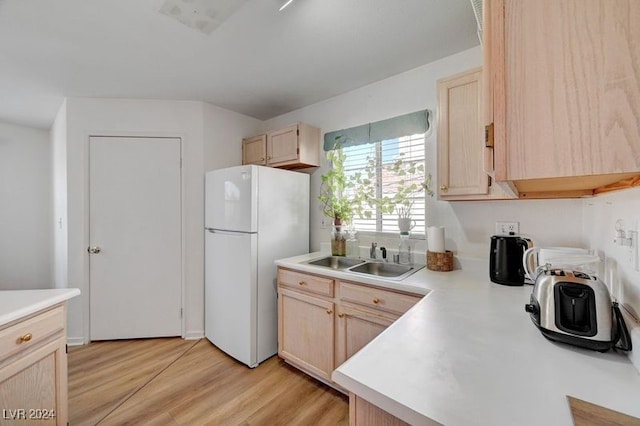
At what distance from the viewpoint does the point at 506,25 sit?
0.55 m

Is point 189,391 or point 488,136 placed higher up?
point 488,136

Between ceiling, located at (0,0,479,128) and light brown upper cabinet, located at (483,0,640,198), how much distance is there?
1167 mm

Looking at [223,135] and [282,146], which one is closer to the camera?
[282,146]

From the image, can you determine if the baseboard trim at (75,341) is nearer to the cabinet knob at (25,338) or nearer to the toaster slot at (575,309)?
the cabinet knob at (25,338)

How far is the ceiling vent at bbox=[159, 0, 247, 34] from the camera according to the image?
1.38 m

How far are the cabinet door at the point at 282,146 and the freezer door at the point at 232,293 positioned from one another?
2.81ft

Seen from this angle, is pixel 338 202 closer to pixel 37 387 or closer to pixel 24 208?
pixel 37 387

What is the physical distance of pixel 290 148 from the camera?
101 inches

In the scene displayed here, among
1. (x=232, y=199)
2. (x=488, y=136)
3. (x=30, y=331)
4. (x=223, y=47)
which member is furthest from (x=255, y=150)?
(x=488, y=136)

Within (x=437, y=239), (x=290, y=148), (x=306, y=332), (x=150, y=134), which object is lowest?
(x=306, y=332)

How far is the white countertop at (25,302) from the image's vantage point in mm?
1042

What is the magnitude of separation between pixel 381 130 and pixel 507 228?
117 cm

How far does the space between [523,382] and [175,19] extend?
2.19 m

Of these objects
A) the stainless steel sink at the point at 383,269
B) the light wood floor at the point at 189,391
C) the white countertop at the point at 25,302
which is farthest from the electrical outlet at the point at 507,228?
the white countertop at the point at 25,302
